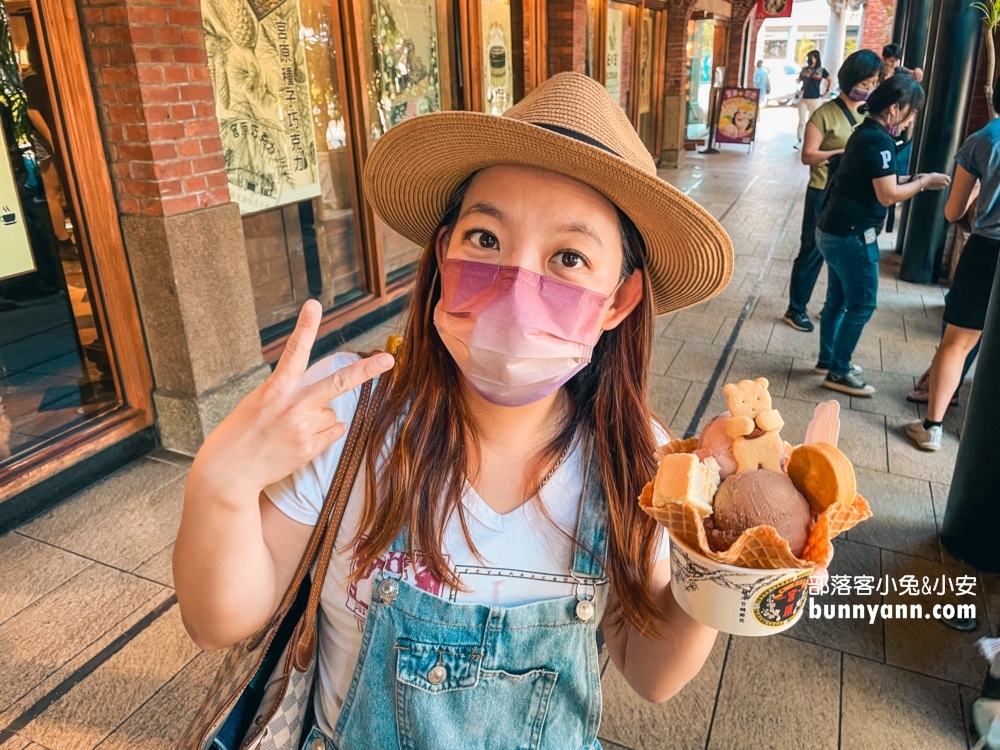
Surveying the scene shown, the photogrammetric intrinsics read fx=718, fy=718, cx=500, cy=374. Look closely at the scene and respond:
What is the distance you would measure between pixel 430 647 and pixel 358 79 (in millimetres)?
5178

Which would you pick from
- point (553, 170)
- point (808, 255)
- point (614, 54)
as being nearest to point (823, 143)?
point (808, 255)

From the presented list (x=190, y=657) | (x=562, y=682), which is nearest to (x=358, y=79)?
(x=190, y=657)

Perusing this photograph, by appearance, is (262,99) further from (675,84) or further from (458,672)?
(675,84)

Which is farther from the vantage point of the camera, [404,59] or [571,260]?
[404,59]

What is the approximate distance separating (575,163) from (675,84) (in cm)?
1542

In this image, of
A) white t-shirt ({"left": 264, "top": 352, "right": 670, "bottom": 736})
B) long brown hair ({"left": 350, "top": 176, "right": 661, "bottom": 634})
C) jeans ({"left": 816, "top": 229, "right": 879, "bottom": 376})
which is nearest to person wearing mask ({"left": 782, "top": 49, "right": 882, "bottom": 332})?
jeans ({"left": 816, "top": 229, "right": 879, "bottom": 376})

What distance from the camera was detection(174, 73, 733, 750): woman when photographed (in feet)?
4.07

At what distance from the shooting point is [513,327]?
4.29 feet

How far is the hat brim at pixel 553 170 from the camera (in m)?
1.27

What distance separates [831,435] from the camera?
1.11m

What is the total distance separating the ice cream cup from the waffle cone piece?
0.05 ft

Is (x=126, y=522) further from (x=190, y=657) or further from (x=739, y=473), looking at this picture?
(x=739, y=473)

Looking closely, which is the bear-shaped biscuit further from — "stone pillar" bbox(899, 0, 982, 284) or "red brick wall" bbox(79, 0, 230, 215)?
"stone pillar" bbox(899, 0, 982, 284)

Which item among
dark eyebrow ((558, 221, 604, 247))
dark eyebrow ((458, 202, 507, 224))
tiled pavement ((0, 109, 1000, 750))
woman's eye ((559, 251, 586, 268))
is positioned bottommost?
tiled pavement ((0, 109, 1000, 750))
